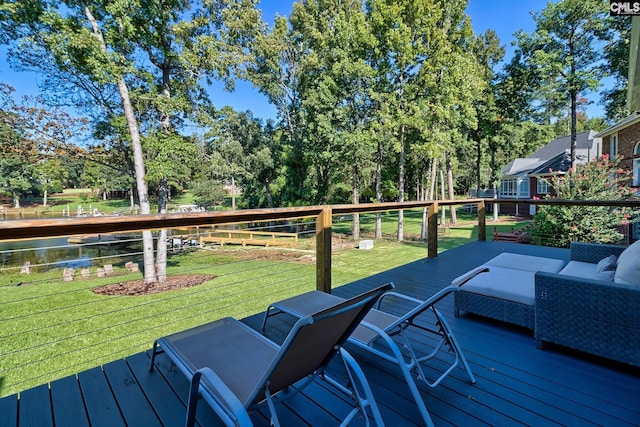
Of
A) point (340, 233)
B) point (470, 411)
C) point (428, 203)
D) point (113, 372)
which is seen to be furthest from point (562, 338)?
point (340, 233)

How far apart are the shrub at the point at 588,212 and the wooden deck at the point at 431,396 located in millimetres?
6698

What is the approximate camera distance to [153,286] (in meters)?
10.1

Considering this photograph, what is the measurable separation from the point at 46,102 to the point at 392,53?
1214 cm

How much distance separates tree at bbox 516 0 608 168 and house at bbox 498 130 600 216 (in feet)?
21.2

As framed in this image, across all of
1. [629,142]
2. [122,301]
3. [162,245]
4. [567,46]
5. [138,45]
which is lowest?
[122,301]

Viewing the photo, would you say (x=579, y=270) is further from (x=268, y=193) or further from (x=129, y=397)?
(x=268, y=193)

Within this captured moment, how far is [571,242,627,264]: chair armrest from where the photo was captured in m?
3.47

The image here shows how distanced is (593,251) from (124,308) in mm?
4995

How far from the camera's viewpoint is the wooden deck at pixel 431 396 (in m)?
1.58

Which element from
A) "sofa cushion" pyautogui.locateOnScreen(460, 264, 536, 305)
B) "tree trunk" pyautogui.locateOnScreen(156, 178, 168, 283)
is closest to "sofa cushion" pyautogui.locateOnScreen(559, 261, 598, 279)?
"sofa cushion" pyautogui.locateOnScreen(460, 264, 536, 305)

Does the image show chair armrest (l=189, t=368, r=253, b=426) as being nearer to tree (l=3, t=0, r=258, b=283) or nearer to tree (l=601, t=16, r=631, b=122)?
tree (l=3, t=0, r=258, b=283)

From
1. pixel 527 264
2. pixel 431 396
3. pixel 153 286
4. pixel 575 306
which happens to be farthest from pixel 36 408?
pixel 153 286

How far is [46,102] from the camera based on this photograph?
9875 millimetres

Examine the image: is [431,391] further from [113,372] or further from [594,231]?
[594,231]
